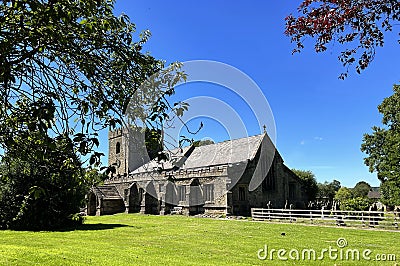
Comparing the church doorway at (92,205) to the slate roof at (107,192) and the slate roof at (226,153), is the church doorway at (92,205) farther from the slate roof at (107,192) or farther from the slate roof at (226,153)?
the slate roof at (226,153)

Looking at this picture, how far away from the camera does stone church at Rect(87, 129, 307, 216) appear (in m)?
32.9

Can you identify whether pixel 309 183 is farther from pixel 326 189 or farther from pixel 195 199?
pixel 326 189

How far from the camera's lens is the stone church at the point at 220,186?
32.9 m

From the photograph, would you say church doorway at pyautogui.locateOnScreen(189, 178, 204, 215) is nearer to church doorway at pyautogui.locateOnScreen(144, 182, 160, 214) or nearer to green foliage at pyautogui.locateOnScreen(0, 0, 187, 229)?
church doorway at pyautogui.locateOnScreen(144, 182, 160, 214)

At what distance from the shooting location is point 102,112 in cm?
412

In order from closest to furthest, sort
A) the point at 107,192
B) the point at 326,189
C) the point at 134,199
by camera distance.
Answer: the point at 134,199 → the point at 107,192 → the point at 326,189

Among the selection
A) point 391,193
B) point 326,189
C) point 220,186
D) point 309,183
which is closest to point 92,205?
point 220,186

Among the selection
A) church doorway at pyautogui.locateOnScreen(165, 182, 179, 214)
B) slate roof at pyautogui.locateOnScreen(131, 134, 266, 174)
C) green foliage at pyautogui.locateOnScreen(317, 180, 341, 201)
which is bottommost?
green foliage at pyautogui.locateOnScreen(317, 180, 341, 201)

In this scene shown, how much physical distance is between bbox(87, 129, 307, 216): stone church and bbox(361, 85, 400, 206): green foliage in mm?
8590

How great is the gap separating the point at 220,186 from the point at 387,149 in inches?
717

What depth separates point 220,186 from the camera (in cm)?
3284

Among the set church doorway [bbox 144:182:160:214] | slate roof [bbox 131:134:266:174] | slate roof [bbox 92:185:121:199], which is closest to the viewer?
slate roof [bbox 131:134:266:174]

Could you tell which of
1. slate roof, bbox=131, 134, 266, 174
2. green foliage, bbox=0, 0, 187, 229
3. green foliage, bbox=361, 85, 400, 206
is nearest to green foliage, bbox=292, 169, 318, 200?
green foliage, bbox=361, 85, 400, 206

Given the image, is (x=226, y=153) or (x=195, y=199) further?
(x=226, y=153)
